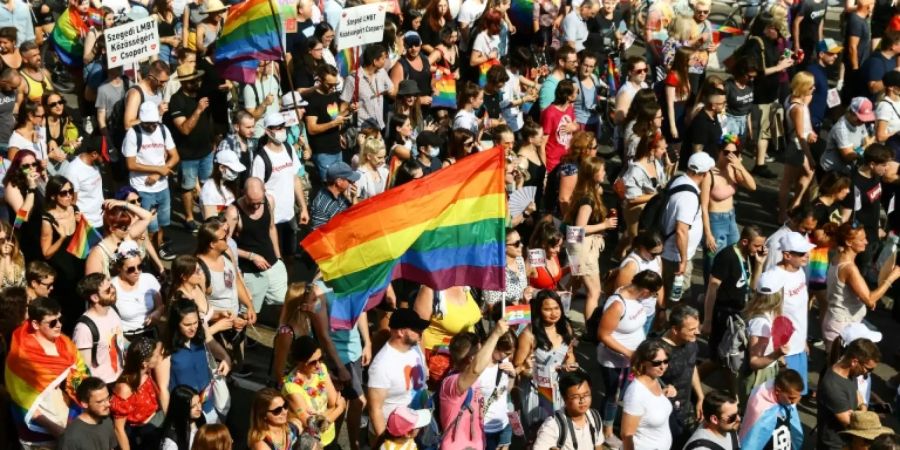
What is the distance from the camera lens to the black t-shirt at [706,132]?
13070 millimetres

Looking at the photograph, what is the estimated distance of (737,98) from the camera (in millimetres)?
13930

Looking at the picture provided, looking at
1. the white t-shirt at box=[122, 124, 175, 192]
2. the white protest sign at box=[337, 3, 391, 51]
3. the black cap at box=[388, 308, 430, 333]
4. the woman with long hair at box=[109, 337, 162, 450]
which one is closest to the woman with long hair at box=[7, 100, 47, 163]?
the white t-shirt at box=[122, 124, 175, 192]

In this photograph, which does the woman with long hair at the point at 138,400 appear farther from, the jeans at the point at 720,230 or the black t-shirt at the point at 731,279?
the jeans at the point at 720,230

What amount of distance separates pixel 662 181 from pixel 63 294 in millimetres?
4717

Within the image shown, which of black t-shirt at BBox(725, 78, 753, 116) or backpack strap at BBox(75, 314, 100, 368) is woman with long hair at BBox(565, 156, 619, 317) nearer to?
black t-shirt at BBox(725, 78, 753, 116)

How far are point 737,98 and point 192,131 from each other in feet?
16.3

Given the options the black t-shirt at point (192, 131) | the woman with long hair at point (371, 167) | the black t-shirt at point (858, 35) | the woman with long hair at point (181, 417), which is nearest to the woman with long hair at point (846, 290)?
the woman with long hair at point (371, 167)

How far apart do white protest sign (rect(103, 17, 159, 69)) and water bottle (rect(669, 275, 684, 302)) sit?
4.98 m

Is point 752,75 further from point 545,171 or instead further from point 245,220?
point 245,220

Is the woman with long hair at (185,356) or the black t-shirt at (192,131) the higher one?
the woman with long hair at (185,356)

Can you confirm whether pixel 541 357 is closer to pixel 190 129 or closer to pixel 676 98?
pixel 190 129

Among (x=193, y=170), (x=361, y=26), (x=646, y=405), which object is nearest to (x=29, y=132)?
(x=193, y=170)

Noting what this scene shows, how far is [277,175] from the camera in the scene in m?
11.7

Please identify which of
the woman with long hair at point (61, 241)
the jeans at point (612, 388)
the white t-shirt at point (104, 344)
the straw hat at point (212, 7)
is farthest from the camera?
the straw hat at point (212, 7)
